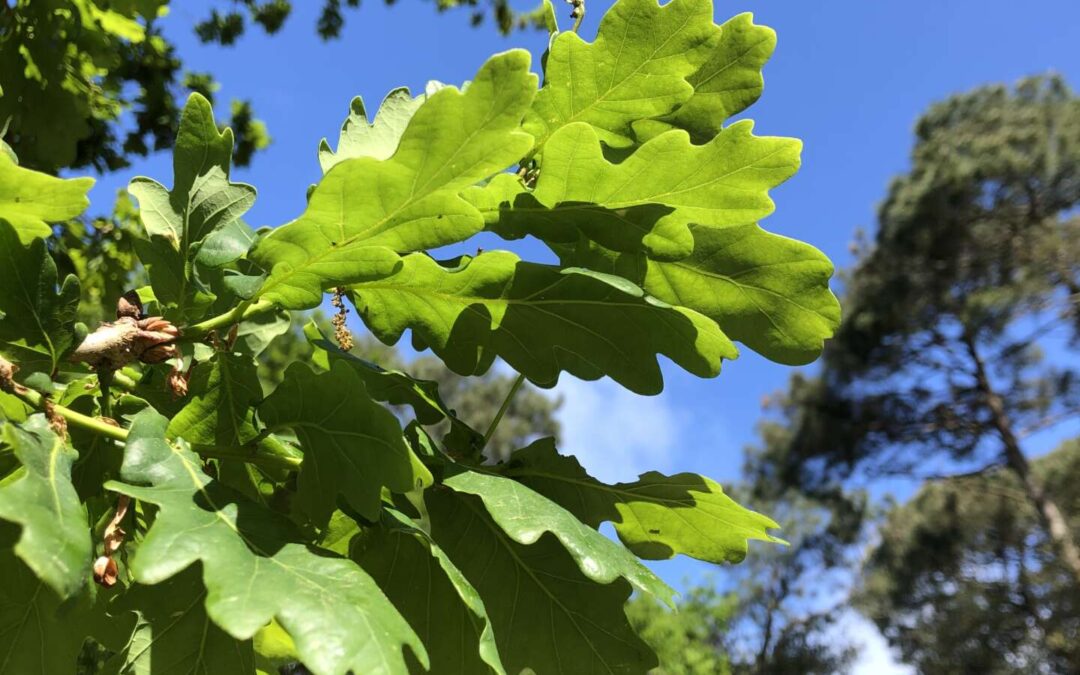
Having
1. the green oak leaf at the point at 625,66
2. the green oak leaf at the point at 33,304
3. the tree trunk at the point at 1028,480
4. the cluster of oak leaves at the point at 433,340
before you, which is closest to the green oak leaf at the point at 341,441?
the cluster of oak leaves at the point at 433,340

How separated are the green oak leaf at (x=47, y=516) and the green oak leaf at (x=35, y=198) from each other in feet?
0.84

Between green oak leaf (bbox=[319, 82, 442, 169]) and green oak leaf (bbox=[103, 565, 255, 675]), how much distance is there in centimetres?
51

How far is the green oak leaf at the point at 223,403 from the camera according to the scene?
0.89 meters

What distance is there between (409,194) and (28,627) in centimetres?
61

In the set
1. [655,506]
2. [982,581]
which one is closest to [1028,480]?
[982,581]

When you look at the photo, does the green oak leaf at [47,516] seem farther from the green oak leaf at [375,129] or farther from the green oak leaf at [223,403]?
the green oak leaf at [375,129]

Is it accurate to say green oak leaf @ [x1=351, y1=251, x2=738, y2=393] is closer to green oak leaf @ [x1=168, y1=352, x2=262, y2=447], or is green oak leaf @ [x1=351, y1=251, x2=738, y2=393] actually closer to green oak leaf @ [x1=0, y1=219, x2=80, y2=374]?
green oak leaf @ [x1=168, y1=352, x2=262, y2=447]

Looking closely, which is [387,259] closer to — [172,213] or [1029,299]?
[172,213]

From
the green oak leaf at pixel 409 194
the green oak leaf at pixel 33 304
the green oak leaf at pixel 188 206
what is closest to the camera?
the green oak leaf at pixel 409 194

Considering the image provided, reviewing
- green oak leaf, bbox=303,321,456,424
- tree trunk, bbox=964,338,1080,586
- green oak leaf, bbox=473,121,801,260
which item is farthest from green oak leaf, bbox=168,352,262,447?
tree trunk, bbox=964,338,1080,586

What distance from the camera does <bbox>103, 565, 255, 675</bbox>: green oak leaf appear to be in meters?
0.89

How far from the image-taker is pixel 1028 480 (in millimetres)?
16641

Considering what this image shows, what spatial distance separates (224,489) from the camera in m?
0.77

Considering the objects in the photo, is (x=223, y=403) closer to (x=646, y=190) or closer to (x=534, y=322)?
(x=534, y=322)
